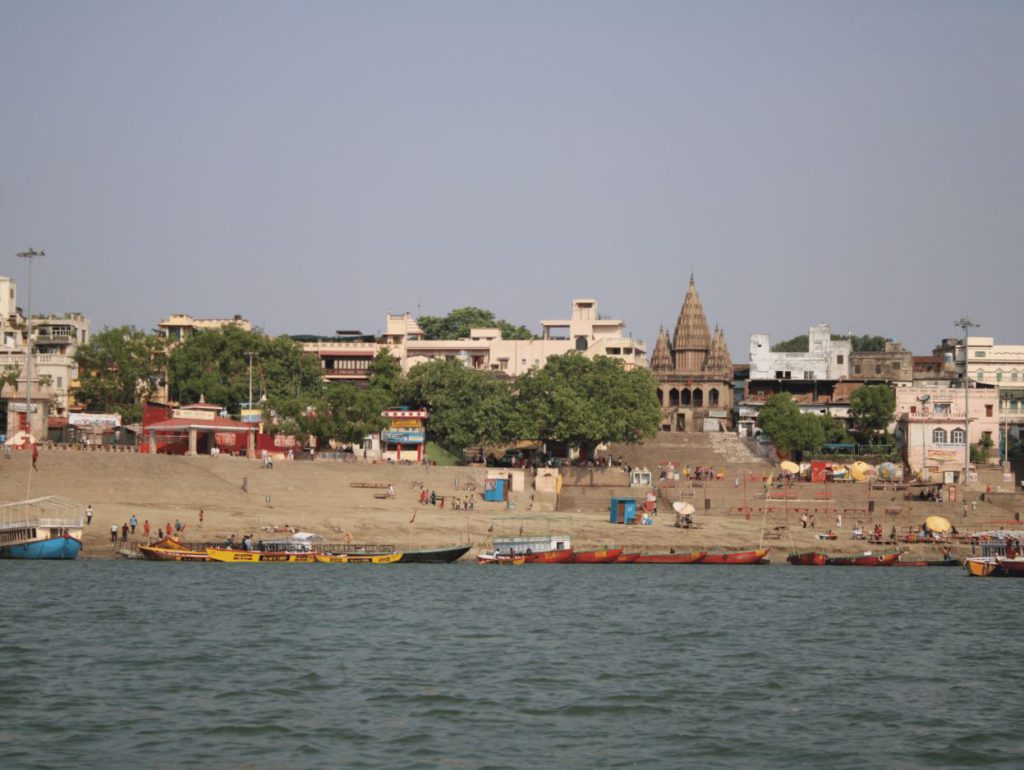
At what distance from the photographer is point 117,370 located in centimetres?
9900

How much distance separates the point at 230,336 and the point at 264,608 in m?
56.0

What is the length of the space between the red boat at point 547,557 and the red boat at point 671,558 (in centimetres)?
356

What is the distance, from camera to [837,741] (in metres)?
29.3

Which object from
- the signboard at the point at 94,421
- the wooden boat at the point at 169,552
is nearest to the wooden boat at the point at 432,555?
the wooden boat at the point at 169,552

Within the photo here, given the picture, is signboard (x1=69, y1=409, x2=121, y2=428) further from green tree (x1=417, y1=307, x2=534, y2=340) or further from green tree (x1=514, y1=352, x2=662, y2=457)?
green tree (x1=417, y1=307, x2=534, y2=340)

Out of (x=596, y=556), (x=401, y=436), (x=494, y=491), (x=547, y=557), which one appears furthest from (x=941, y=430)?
(x=547, y=557)

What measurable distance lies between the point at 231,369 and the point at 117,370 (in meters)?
7.32

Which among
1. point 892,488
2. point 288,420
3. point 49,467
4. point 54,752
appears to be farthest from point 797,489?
point 54,752

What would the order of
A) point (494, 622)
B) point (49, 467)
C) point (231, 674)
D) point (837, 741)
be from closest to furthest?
point (837, 741), point (231, 674), point (494, 622), point (49, 467)

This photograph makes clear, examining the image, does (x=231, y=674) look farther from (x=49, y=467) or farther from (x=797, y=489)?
(x=797, y=489)

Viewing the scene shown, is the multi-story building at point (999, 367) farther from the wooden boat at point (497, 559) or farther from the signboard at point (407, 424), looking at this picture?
the wooden boat at point (497, 559)

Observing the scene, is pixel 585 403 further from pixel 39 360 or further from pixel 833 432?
pixel 39 360

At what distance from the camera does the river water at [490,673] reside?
92.7 ft

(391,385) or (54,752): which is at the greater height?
(391,385)
